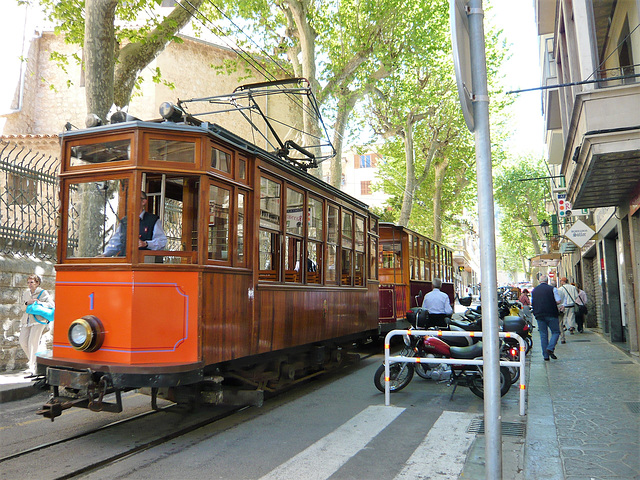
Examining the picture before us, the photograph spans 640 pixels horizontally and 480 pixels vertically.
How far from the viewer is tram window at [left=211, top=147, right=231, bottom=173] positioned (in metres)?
5.81

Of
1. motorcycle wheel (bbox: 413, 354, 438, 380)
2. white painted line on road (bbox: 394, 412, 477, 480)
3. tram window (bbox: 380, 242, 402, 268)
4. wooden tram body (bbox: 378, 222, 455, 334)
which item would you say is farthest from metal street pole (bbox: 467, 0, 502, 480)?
tram window (bbox: 380, 242, 402, 268)

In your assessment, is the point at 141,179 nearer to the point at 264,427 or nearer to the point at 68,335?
the point at 68,335

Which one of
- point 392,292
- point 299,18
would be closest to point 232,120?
point 299,18

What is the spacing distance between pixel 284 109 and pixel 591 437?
22681mm

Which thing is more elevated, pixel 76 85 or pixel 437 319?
pixel 76 85

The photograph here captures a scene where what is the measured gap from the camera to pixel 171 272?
544 cm

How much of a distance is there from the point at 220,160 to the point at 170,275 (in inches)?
53.8

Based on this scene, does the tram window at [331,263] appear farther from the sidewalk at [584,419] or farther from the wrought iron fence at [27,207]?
the wrought iron fence at [27,207]

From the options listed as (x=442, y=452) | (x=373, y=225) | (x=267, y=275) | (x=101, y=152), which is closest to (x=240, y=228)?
(x=267, y=275)

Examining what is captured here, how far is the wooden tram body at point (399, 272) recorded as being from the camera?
43.8 feet

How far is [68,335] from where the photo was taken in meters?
5.50

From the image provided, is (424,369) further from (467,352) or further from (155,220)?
(155,220)

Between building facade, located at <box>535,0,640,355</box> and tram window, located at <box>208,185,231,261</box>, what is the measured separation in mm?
4812

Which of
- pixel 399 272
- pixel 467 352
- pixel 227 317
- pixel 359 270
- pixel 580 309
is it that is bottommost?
pixel 467 352
